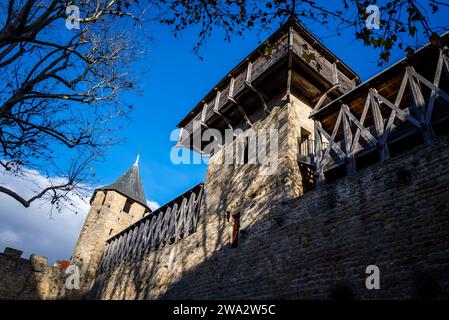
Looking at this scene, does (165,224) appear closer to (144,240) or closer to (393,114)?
(144,240)

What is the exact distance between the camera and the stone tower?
60.4 ft

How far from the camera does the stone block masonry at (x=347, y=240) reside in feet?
14.4

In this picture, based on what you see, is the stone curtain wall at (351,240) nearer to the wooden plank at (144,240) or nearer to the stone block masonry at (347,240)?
the stone block masonry at (347,240)

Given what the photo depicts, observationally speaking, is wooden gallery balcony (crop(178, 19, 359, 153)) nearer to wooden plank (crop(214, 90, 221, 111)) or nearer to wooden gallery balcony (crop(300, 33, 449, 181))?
wooden plank (crop(214, 90, 221, 111))

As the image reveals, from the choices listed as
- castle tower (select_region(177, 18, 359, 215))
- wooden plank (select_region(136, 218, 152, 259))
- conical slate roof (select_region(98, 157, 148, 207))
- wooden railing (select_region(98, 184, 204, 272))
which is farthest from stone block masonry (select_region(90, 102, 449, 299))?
conical slate roof (select_region(98, 157, 148, 207))

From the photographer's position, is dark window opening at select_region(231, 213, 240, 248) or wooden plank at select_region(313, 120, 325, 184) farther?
dark window opening at select_region(231, 213, 240, 248)

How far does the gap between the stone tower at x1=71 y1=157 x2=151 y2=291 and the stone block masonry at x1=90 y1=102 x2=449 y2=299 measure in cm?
1221

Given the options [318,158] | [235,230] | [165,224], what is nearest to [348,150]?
[318,158]

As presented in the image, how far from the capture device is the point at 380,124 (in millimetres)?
6398

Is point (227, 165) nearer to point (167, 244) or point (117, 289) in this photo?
point (167, 244)

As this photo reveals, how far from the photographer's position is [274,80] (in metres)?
9.79

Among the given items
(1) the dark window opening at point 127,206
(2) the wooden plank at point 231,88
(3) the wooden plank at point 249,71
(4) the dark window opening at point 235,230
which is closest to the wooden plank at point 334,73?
(3) the wooden plank at point 249,71

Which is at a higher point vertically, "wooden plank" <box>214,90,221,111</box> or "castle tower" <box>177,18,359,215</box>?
"wooden plank" <box>214,90,221,111</box>

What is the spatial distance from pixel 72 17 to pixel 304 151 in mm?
6432
